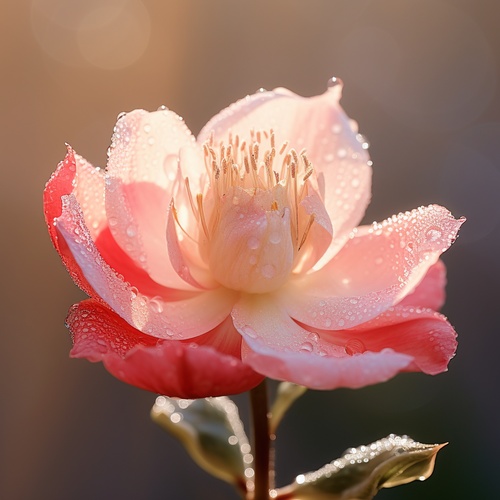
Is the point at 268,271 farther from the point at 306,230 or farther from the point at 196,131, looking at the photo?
the point at 196,131

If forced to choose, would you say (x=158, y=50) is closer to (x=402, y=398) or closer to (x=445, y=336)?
(x=402, y=398)

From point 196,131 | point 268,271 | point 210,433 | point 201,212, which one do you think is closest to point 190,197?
point 201,212

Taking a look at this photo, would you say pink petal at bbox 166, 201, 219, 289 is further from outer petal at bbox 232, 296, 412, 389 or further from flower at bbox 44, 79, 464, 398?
outer petal at bbox 232, 296, 412, 389

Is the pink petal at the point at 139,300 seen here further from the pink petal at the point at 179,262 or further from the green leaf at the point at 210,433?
the green leaf at the point at 210,433

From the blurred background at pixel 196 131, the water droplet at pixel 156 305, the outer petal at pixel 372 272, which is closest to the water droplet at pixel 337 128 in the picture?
the outer petal at pixel 372 272

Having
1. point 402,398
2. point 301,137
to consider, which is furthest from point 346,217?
point 402,398
